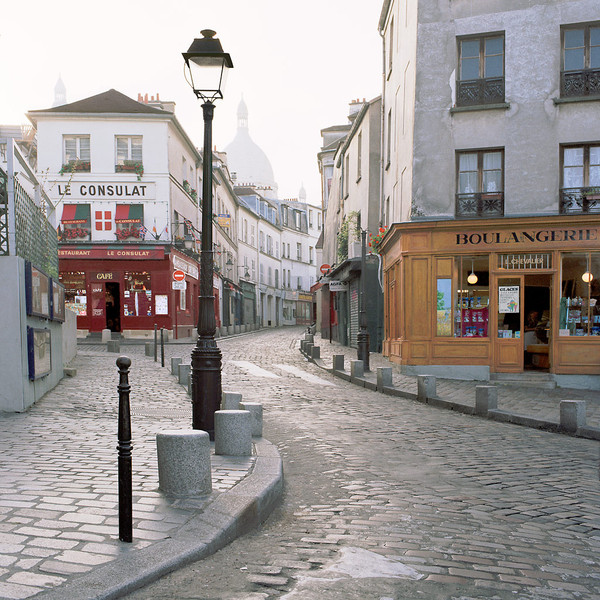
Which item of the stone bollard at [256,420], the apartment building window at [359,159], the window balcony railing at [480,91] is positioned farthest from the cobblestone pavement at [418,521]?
the apartment building window at [359,159]

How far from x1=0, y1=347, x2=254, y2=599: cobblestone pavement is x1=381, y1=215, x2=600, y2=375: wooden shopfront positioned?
8035mm

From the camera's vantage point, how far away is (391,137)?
66.9 ft

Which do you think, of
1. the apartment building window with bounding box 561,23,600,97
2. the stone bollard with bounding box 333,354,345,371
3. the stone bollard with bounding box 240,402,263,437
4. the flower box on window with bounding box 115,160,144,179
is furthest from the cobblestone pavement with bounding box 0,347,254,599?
the flower box on window with bounding box 115,160,144,179

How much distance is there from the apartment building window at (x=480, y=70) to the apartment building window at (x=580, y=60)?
1394mm

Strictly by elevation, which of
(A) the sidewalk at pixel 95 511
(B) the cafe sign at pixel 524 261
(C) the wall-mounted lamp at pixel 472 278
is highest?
(B) the cafe sign at pixel 524 261

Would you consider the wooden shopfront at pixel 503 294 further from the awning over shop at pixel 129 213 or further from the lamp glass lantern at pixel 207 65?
the awning over shop at pixel 129 213

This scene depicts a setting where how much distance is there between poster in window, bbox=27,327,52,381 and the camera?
8.63 metres

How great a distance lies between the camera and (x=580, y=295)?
1491cm

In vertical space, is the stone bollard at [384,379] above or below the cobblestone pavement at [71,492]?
below

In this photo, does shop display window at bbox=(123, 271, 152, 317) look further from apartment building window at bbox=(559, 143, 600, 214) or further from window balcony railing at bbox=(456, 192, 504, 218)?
apartment building window at bbox=(559, 143, 600, 214)

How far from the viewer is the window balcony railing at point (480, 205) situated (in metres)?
15.5

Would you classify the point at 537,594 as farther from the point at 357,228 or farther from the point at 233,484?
the point at 357,228

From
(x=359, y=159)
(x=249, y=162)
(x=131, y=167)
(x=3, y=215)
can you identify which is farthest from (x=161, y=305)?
(x=249, y=162)

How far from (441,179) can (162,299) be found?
1789 cm
